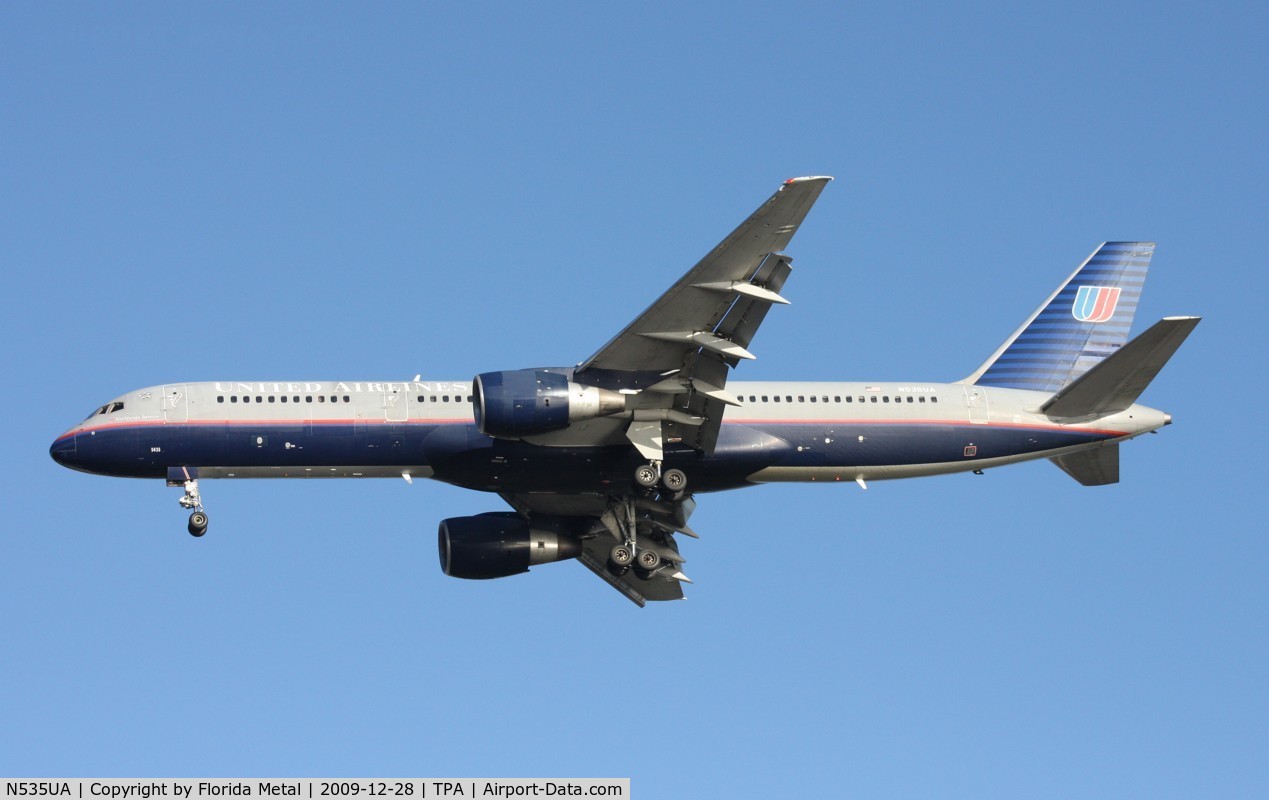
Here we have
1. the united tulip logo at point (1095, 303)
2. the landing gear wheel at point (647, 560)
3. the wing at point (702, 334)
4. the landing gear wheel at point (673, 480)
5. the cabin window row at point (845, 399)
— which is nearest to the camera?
the wing at point (702, 334)

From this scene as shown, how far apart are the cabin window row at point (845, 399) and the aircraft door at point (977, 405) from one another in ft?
3.52

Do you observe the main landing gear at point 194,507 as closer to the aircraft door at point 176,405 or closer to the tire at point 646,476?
the aircraft door at point 176,405

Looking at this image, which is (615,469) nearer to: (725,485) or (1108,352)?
(725,485)

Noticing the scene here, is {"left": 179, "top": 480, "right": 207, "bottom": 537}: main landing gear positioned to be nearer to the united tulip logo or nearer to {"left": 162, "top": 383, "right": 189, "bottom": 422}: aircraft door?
{"left": 162, "top": 383, "right": 189, "bottom": 422}: aircraft door

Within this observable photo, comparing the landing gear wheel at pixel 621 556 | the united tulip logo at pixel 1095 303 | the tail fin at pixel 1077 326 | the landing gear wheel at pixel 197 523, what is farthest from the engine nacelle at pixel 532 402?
the united tulip logo at pixel 1095 303

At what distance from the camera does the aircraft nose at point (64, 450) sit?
2395 inches

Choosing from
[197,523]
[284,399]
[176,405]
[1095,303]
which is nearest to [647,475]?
[284,399]

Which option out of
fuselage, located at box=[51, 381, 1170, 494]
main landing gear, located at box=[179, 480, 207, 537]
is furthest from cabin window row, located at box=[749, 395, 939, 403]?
main landing gear, located at box=[179, 480, 207, 537]

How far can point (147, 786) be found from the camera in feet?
166

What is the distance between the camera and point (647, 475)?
58.4 meters

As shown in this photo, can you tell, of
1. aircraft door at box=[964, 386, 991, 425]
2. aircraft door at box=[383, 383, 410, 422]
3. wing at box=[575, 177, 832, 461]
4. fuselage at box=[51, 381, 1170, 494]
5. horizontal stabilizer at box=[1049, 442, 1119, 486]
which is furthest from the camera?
horizontal stabilizer at box=[1049, 442, 1119, 486]

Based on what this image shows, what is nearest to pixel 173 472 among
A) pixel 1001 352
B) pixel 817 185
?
pixel 817 185

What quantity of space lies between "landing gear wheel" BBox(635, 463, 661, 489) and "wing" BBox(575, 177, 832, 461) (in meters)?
0.51

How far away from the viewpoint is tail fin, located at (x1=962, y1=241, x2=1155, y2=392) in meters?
65.4
